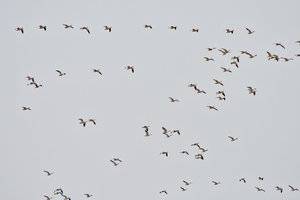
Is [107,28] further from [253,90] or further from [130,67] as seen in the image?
[253,90]

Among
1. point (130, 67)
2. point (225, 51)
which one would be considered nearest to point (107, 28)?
point (130, 67)

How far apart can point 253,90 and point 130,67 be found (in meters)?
10.6

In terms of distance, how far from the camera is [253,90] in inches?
2795

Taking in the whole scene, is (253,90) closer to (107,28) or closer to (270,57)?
(270,57)

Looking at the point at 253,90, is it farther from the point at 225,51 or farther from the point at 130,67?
A: the point at 130,67

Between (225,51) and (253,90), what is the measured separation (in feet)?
13.3

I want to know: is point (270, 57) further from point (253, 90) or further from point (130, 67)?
point (130, 67)

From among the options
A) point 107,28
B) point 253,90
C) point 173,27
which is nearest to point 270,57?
point 253,90

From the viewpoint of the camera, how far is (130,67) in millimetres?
70188

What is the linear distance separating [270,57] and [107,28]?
532 inches

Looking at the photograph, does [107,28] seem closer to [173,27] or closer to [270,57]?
[173,27]

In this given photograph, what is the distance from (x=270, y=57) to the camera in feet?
222

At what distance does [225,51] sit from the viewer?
71.1 meters

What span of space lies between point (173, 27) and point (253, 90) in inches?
340
